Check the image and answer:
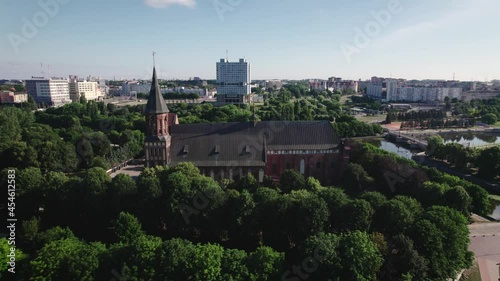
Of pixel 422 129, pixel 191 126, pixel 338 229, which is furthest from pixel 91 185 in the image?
pixel 422 129

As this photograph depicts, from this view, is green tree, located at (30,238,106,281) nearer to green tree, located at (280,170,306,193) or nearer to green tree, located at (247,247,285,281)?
green tree, located at (247,247,285,281)

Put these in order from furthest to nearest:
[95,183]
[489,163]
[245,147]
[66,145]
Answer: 1. [489,163]
2. [66,145]
3. [245,147]
4. [95,183]

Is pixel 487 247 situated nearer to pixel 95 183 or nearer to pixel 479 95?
pixel 95 183

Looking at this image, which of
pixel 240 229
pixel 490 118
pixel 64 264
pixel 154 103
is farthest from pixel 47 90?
pixel 490 118

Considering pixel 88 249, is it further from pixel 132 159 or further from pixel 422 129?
pixel 422 129

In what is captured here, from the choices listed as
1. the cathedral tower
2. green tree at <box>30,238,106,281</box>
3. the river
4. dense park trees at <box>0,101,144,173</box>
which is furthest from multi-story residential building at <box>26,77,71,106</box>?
the river

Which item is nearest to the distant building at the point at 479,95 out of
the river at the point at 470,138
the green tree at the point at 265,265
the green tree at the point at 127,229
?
the river at the point at 470,138
